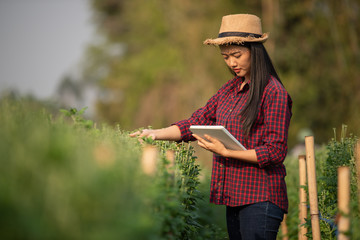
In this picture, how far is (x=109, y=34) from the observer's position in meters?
42.1

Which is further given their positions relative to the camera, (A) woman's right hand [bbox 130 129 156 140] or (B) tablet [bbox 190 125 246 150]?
(A) woman's right hand [bbox 130 129 156 140]

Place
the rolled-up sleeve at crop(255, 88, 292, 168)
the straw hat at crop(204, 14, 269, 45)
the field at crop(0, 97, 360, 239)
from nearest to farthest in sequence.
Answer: the field at crop(0, 97, 360, 239) < the rolled-up sleeve at crop(255, 88, 292, 168) < the straw hat at crop(204, 14, 269, 45)

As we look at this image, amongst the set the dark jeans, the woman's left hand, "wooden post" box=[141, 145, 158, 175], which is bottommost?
the dark jeans

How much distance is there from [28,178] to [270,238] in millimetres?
2228

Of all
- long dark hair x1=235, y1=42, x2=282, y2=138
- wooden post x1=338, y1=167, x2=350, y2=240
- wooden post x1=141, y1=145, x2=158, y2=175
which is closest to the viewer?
wooden post x1=141, y1=145, x2=158, y2=175

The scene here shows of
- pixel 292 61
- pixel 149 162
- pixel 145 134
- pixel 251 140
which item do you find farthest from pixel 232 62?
pixel 292 61

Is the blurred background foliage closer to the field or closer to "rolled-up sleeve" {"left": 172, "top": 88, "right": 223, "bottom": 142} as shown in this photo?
"rolled-up sleeve" {"left": 172, "top": 88, "right": 223, "bottom": 142}

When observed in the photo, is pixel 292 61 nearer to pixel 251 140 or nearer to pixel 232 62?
pixel 232 62

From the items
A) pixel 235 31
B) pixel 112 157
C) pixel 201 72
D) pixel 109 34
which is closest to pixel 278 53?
pixel 201 72

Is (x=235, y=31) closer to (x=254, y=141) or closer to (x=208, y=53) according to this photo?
(x=254, y=141)

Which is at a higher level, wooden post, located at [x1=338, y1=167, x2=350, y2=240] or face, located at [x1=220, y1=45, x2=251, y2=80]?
face, located at [x1=220, y1=45, x2=251, y2=80]

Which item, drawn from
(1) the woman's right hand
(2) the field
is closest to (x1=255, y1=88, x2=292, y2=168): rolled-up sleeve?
(1) the woman's right hand

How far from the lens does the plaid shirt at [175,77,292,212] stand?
144 inches

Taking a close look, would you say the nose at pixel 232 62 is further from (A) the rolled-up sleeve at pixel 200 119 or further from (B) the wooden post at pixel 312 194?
(B) the wooden post at pixel 312 194
